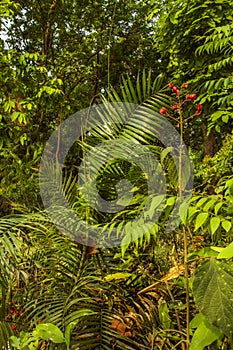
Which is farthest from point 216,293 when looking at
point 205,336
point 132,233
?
point 132,233

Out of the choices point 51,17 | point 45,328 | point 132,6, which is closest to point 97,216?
point 45,328

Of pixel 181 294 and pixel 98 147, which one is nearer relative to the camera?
pixel 181 294

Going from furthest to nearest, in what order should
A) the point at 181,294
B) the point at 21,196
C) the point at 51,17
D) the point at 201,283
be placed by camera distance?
the point at 51,17 < the point at 21,196 < the point at 181,294 < the point at 201,283

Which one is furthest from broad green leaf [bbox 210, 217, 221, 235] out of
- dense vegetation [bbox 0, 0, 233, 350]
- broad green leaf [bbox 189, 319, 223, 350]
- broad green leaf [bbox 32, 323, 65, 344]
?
broad green leaf [bbox 32, 323, 65, 344]

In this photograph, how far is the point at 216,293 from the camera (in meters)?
0.78

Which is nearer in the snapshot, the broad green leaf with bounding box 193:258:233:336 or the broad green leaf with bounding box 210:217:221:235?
the broad green leaf with bounding box 193:258:233:336

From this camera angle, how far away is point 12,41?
5.61 m

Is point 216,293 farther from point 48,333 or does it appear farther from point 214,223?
point 48,333

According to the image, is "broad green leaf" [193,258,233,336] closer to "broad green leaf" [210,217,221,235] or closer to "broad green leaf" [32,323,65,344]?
"broad green leaf" [210,217,221,235]

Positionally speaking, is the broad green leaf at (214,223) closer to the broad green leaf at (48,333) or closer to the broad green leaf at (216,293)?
the broad green leaf at (216,293)

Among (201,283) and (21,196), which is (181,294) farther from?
(21,196)

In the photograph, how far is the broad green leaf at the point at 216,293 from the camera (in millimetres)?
756

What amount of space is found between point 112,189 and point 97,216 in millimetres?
123

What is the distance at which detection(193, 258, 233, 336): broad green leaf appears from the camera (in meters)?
0.76
